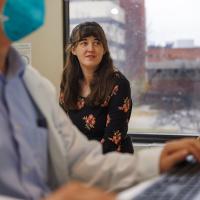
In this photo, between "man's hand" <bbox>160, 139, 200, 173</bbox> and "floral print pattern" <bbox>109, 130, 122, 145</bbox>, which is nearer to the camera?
"man's hand" <bbox>160, 139, 200, 173</bbox>

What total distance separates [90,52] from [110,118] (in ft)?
1.37

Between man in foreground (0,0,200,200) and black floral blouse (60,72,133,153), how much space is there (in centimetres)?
115

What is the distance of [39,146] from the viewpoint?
928mm

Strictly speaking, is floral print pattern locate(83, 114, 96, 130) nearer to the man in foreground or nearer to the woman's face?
the woman's face

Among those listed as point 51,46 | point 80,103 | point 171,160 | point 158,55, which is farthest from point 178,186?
point 51,46

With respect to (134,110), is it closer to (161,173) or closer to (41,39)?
(41,39)

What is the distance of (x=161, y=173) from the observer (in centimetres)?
100

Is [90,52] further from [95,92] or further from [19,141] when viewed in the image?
[19,141]

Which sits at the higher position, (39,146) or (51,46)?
(51,46)

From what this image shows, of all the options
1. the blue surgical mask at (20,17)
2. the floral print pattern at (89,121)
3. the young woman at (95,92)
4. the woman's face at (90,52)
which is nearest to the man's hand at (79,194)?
the blue surgical mask at (20,17)

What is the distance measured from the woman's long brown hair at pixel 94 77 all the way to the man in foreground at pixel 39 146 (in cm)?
123

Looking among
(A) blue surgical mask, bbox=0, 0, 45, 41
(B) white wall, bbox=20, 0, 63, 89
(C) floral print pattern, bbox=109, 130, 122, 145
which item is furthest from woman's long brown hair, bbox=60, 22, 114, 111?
(A) blue surgical mask, bbox=0, 0, 45, 41

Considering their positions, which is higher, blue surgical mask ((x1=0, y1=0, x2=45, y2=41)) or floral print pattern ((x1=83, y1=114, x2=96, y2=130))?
blue surgical mask ((x1=0, y1=0, x2=45, y2=41))

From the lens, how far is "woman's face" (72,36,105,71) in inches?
93.6
